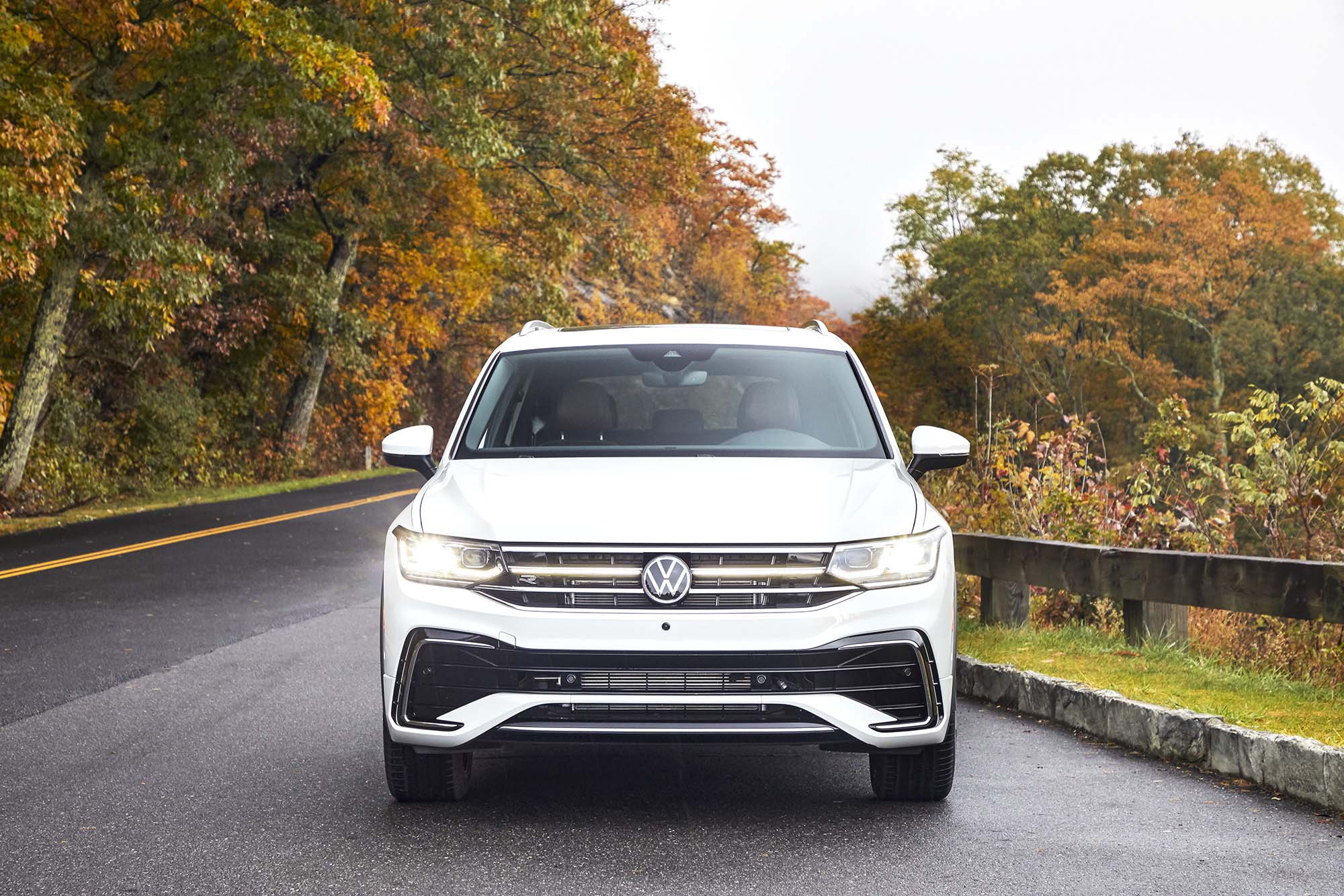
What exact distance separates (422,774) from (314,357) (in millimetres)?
28828

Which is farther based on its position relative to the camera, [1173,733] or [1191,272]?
[1191,272]

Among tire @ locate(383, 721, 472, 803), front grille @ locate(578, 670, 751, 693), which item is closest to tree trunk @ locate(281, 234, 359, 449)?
tire @ locate(383, 721, 472, 803)

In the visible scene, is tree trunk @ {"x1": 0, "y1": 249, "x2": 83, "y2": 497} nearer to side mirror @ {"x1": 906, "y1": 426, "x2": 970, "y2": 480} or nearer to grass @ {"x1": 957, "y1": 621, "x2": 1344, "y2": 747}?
grass @ {"x1": 957, "y1": 621, "x2": 1344, "y2": 747}

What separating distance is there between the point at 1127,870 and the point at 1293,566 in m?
2.98

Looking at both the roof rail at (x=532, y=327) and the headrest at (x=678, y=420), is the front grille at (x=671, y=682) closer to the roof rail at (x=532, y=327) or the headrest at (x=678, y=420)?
the headrest at (x=678, y=420)

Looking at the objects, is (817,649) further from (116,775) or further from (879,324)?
(879,324)

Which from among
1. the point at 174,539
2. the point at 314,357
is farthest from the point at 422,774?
the point at 314,357

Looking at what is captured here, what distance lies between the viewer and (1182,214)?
154 feet

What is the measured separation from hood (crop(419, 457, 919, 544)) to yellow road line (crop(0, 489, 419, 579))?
383 inches

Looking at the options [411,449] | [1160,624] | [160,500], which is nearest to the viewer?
[411,449]

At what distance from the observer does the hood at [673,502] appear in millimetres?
4883

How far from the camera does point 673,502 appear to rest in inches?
198

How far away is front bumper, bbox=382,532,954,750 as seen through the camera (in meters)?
4.80

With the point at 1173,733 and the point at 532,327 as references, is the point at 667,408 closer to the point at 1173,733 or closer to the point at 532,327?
the point at 532,327
